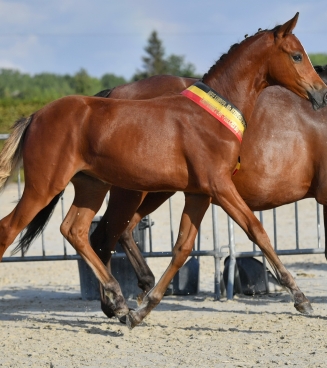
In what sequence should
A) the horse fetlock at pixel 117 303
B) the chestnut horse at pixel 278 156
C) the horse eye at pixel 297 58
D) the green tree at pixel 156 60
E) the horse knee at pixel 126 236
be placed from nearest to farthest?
the horse eye at pixel 297 58 → the horse fetlock at pixel 117 303 → the chestnut horse at pixel 278 156 → the horse knee at pixel 126 236 → the green tree at pixel 156 60

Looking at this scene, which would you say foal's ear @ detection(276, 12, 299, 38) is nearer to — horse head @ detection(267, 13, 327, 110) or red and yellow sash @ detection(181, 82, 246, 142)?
horse head @ detection(267, 13, 327, 110)

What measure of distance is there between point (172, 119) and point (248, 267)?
2956mm

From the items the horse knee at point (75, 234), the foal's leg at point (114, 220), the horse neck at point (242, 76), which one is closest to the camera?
the horse neck at point (242, 76)

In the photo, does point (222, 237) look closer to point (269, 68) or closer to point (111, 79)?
point (269, 68)

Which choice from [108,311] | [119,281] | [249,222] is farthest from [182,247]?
[119,281]

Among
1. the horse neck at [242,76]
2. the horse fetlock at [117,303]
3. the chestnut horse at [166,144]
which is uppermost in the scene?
the horse neck at [242,76]

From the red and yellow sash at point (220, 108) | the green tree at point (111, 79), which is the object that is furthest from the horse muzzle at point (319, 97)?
the green tree at point (111, 79)

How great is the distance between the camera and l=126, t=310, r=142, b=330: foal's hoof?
5.30 meters

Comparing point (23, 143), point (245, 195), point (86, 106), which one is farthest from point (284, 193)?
point (23, 143)

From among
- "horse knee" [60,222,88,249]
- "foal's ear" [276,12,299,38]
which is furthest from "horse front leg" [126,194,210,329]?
"foal's ear" [276,12,299,38]

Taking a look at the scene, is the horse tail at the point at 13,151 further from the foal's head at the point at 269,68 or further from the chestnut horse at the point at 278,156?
the foal's head at the point at 269,68

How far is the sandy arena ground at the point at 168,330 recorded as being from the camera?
15.1 ft

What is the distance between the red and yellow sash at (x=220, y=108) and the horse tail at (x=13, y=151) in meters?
1.34

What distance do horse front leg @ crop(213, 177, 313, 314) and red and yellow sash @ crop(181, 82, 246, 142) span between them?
397 millimetres
